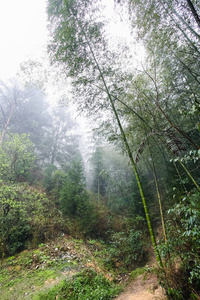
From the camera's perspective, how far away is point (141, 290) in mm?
2613

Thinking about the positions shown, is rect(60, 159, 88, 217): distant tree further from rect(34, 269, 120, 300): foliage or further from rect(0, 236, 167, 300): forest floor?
rect(34, 269, 120, 300): foliage

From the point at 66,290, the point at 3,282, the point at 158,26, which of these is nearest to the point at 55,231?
the point at 3,282

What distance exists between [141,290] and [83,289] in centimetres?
112

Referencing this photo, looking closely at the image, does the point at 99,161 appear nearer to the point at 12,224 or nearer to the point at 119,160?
the point at 119,160

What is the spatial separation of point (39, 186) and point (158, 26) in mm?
9885

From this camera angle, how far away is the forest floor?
8.50 ft

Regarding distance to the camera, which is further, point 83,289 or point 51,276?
point 51,276

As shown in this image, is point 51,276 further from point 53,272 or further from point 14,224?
point 14,224

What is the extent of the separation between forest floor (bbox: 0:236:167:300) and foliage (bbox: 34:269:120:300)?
0.15 metres

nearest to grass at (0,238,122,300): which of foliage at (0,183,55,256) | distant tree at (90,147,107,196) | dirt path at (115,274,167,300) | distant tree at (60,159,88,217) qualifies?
dirt path at (115,274,167,300)

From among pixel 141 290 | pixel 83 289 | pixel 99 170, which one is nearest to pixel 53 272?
pixel 83 289

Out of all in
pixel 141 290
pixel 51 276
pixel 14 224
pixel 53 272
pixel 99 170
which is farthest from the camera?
pixel 99 170

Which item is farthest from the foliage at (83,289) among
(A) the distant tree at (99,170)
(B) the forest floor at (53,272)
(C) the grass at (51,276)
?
(A) the distant tree at (99,170)

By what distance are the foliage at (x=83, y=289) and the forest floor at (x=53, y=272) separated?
152mm
